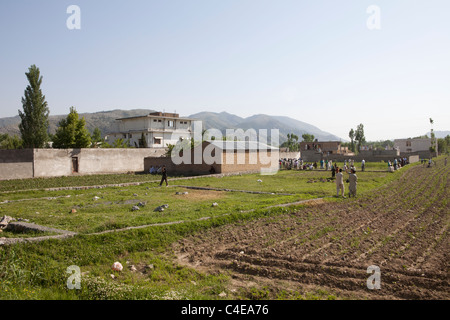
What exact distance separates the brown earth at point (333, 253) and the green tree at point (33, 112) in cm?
3791

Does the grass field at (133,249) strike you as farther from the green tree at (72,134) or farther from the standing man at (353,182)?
the green tree at (72,134)

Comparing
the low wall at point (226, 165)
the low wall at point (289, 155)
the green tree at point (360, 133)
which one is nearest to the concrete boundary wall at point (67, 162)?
the low wall at point (226, 165)

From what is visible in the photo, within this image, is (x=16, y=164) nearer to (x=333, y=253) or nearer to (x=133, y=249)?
(x=133, y=249)

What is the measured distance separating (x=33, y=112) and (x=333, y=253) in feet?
139

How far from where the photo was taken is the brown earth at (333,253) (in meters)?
6.54

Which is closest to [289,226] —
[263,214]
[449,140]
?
[263,214]

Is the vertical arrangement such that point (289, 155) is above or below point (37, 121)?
below

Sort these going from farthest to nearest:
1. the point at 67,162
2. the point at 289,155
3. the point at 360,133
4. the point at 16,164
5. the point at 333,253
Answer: the point at 360,133 < the point at 289,155 < the point at 67,162 < the point at 16,164 < the point at 333,253

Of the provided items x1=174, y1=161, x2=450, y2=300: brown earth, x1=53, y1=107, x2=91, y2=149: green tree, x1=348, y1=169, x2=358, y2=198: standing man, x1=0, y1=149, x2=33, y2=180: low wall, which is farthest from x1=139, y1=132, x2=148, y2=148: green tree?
x1=174, y1=161, x2=450, y2=300: brown earth

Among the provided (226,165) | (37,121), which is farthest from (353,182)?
(37,121)

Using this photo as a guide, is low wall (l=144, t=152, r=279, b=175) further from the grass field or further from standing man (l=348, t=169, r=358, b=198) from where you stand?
the grass field

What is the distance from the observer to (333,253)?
840cm

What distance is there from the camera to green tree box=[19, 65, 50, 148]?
40.4m
